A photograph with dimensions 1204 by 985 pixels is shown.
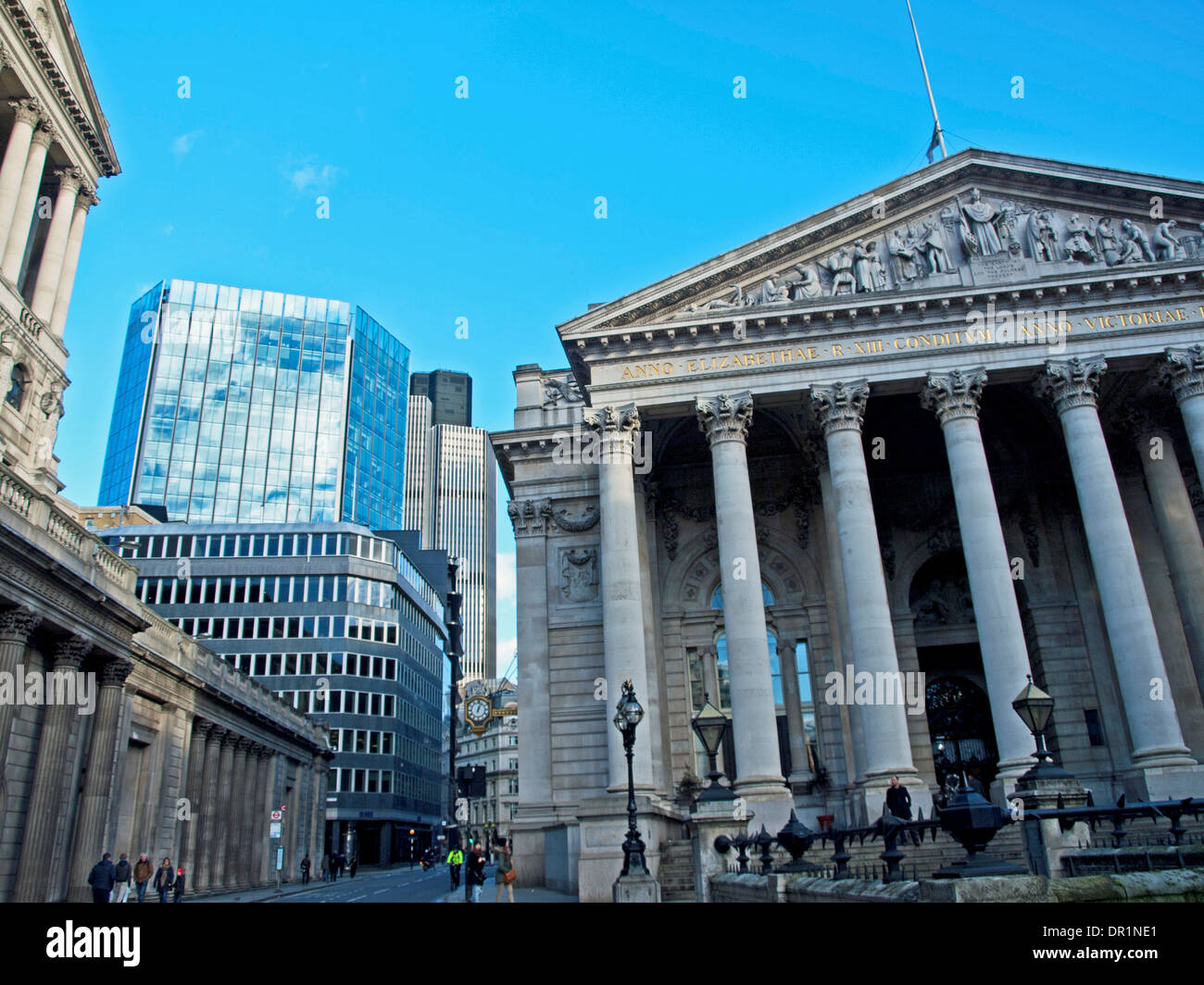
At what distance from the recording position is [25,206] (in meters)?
33.5

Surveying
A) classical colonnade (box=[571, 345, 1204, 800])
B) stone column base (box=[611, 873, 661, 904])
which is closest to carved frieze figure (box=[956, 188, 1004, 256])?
classical colonnade (box=[571, 345, 1204, 800])

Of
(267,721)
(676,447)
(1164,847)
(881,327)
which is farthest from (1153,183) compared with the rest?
(267,721)

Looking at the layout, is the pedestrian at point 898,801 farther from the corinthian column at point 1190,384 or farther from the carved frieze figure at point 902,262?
the carved frieze figure at point 902,262

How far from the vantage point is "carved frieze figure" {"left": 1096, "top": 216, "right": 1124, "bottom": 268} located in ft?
93.1

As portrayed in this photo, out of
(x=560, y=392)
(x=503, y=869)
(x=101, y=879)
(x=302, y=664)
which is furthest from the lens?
(x=302, y=664)

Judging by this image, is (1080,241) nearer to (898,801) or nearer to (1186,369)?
(1186,369)

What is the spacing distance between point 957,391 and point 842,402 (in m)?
3.48

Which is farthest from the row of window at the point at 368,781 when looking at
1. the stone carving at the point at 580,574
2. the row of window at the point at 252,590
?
the stone carving at the point at 580,574

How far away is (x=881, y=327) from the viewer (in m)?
28.4

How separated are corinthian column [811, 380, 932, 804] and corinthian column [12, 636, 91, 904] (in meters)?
21.3

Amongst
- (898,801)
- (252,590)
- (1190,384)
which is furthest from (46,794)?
(252,590)

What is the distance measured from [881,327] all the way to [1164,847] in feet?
62.6

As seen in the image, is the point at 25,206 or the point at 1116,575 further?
the point at 25,206

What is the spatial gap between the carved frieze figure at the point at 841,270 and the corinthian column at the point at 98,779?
83.0ft
